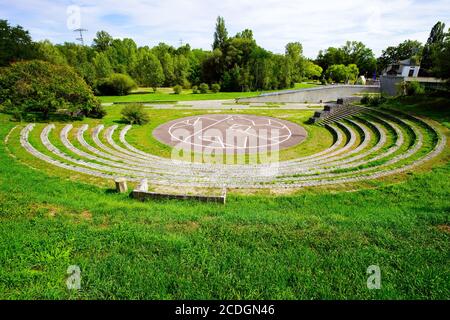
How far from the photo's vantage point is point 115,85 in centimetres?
6706

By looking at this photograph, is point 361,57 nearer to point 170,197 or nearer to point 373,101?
point 373,101

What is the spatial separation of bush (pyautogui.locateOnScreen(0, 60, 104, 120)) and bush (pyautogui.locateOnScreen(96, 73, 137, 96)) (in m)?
37.4

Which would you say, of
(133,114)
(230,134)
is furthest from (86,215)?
(133,114)

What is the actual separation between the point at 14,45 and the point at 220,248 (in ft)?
213

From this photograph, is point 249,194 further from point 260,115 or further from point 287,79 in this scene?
point 287,79

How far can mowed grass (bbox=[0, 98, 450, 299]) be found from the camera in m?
6.02

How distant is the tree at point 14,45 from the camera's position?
157 ft

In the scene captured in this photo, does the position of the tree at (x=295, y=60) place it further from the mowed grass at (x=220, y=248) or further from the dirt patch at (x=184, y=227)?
the dirt patch at (x=184, y=227)

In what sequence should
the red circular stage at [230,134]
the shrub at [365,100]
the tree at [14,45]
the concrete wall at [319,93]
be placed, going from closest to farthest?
the red circular stage at [230,134] → the shrub at [365,100] → the tree at [14,45] → the concrete wall at [319,93]

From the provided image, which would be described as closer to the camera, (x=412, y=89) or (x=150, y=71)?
(x=412, y=89)

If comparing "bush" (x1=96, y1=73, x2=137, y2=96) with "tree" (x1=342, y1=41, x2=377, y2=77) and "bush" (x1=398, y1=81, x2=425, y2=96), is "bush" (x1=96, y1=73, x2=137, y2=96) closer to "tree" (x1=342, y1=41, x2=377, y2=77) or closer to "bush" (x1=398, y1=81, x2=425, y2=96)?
"bush" (x1=398, y1=81, x2=425, y2=96)

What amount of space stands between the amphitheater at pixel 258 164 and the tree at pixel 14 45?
33211mm

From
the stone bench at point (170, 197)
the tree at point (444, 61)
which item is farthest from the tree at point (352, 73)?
the stone bench at point (170, 197)
